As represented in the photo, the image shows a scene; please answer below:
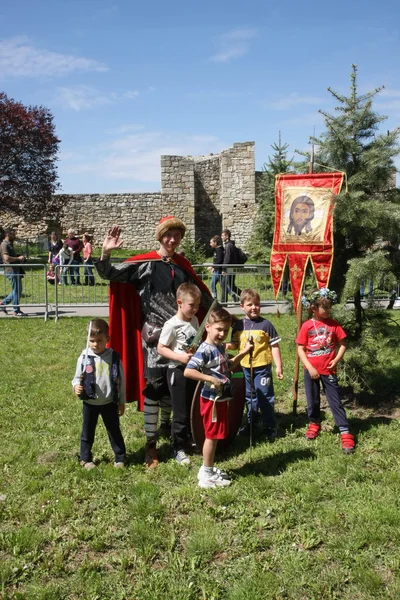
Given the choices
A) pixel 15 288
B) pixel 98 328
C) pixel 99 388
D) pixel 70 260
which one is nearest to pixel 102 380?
pixel 99 388

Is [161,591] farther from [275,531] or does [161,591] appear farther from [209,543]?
[275,531]

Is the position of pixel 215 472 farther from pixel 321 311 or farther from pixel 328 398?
pixel 321 311

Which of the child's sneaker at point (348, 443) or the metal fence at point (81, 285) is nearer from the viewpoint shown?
the child's sneaker at point (348, 443)

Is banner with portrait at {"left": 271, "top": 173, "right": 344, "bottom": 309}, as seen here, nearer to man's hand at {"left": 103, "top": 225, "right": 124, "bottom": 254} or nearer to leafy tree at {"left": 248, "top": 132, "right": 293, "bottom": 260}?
man's hand at {"left": 103, "top": 225, "right": 124, "bottom": 254}

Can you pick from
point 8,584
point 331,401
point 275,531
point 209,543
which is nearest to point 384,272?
point 331,401

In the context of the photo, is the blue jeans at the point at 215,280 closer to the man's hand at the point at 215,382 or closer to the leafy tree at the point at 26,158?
the man's hand at the point at 215,382

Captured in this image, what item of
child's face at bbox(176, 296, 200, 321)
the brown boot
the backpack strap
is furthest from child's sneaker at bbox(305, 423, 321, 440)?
the backpack strap

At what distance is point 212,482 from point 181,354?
3.14 ft

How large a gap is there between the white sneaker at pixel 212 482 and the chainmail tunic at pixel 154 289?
0.92 m

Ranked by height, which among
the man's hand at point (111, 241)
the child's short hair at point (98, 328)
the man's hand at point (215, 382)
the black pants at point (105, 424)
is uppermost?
the man's hand at point (111, 241)

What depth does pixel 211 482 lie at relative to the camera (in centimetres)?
→ 409

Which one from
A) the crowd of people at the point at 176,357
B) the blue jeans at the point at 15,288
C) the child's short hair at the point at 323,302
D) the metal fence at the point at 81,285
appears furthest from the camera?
the metal fence at the point at 81,285

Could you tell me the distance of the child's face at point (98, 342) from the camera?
4.37 m

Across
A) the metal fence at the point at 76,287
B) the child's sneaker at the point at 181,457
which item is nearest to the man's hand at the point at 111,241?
the child's sneaker at the point at 181,457
